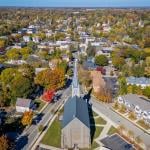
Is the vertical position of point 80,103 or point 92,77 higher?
point 80,103

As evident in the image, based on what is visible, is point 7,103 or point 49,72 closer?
point 7,103

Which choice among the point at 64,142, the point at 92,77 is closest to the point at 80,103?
the point at 64,142

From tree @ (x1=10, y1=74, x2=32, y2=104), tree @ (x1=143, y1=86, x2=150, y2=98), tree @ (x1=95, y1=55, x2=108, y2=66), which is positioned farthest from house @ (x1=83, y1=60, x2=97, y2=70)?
tree @ (x1=10, y1=74, x2=32, y2=104)

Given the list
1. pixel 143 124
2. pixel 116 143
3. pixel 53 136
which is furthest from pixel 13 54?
pixel 116 143

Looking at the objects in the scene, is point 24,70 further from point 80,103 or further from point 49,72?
point 80,103

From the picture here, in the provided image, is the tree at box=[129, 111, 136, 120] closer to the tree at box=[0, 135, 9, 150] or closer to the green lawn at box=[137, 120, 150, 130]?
the green lawn at box=[137, 120, 150, 130]

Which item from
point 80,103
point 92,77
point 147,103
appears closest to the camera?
point 80,103
